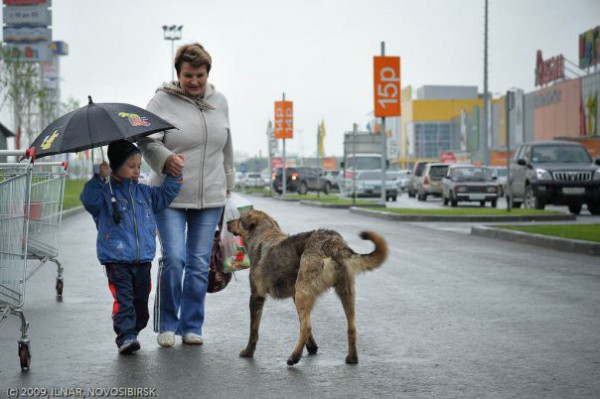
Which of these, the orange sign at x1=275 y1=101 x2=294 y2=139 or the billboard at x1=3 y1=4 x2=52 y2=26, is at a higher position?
the billboard at x1=3 y1=4 x2=52 y2=26

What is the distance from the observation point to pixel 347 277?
5926 millimetres

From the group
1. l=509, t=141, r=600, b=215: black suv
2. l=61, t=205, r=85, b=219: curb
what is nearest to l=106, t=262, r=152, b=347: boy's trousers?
l=61, t=205, r=85, b=219: curb

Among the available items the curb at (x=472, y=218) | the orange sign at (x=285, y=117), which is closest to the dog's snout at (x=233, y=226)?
the curb at (x=472, y=218)

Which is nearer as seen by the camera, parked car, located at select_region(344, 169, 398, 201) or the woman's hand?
the woman's hand

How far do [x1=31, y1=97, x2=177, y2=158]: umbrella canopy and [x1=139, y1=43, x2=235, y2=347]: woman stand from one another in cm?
25

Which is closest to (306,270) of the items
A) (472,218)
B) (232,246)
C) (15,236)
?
(232,246)

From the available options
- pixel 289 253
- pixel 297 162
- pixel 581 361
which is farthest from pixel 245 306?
pixel 297 162

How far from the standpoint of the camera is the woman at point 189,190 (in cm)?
662

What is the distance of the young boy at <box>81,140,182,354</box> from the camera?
6.23 metres

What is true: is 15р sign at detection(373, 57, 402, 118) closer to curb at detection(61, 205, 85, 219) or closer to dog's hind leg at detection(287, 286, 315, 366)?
curb at detection(61, 205, 85, 219)

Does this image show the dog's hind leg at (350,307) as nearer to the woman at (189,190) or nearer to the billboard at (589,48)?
the woman at (189,190)

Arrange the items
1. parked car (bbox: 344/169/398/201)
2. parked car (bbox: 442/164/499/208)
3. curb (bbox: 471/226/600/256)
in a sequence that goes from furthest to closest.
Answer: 1. parked car (bbox: 344/169/398/201)
2. parked car (bbox: 442/164/499/208)
3. curb (bbox: 471/226/600/256)

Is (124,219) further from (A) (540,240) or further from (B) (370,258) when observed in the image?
(A) (540,240)

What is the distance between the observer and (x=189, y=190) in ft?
21.8
